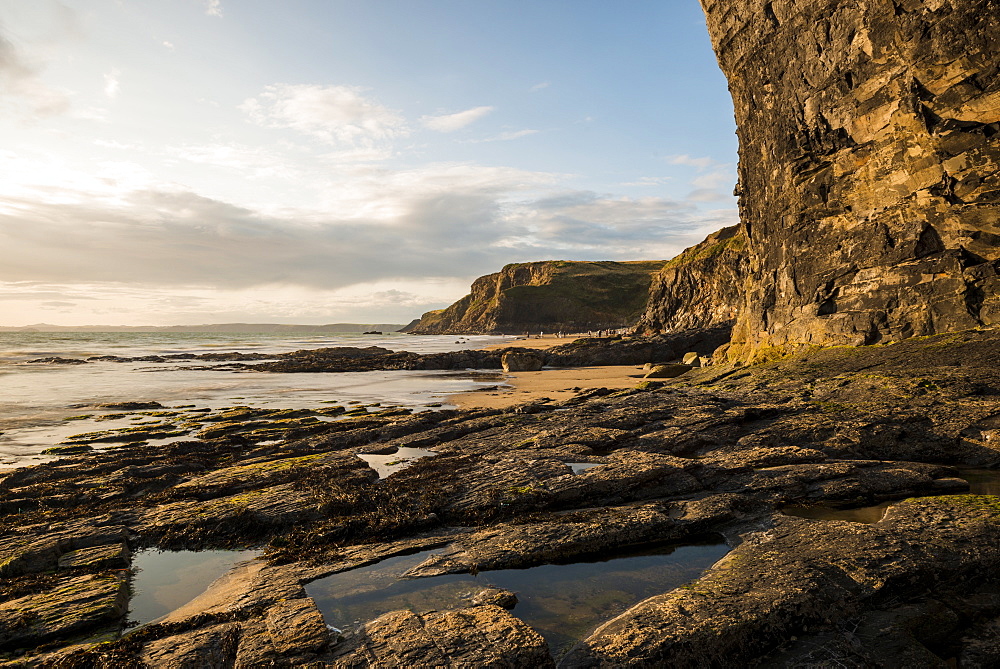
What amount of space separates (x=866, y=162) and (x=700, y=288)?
6150 cm

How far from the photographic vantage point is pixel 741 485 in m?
10.6

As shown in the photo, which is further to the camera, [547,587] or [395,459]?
[395,459]

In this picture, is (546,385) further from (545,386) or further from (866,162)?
(866,162)

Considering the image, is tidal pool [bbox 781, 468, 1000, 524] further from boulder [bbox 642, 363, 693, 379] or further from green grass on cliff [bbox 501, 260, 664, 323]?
green grass on cliff [bbox 501, 260, 664, 323]

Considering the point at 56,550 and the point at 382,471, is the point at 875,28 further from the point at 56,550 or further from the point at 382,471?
the point at 56,550

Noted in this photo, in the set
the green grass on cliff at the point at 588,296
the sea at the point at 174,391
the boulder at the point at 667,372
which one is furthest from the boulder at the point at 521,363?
the green grass on cliff at the point at 588,296

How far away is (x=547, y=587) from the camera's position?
7535 mm

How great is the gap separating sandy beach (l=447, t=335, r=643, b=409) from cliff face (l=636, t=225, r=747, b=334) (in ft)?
91.8

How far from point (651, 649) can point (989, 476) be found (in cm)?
1038

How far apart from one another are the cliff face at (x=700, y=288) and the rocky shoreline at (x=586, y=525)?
52232mm

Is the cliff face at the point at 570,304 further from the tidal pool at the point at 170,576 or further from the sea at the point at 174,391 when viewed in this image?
the tidal pool at the point at 170,576

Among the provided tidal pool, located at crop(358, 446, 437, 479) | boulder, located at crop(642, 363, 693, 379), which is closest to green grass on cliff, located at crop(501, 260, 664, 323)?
boulder, located at crop(642, 363, 693, 379)

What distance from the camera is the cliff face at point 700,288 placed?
6925cm

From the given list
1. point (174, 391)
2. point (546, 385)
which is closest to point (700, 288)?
point (546, 385)
